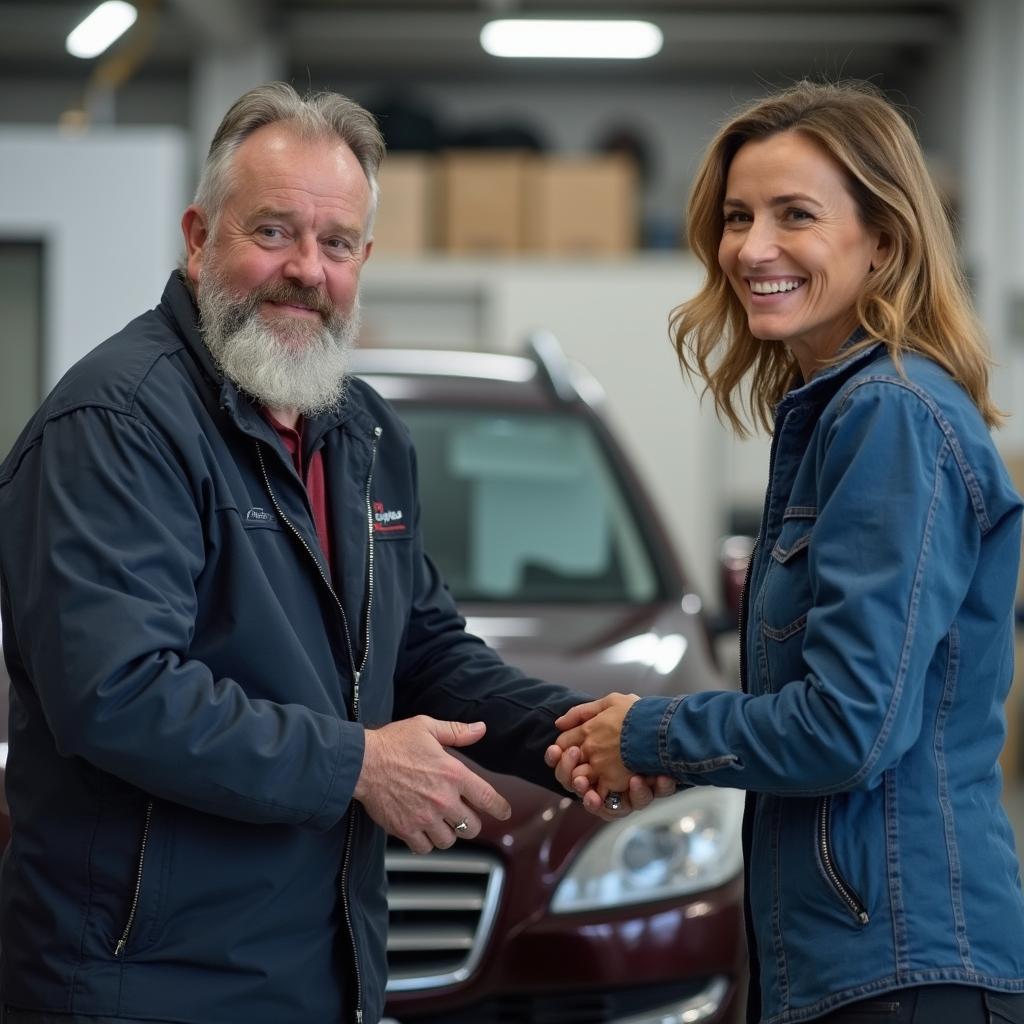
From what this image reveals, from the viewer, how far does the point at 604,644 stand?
3.03m

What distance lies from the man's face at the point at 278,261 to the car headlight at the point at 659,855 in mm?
988

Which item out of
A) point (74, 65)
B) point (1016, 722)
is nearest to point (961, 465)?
point (1016, 722)

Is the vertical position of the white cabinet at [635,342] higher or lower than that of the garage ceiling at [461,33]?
lower

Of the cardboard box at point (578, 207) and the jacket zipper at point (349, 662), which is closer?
the jacket zipper at point (349, 662)

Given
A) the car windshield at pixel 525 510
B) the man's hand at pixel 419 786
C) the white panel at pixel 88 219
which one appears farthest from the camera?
the white panel at pixel 88 219

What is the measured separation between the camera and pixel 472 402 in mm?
3846

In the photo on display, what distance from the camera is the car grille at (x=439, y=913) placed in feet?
8.39

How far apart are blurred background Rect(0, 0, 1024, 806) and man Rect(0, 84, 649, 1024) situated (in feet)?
16.2

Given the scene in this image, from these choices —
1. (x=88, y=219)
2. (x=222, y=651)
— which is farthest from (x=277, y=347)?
(x=88, y=219)

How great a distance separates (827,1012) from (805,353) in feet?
2.47

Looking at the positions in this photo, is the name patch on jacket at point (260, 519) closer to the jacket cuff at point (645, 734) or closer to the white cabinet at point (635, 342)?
the jacket cuff at point (645, 734)

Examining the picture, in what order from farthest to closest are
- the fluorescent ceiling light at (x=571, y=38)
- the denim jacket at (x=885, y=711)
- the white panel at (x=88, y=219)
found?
the fluorescent ceiling light at (x=571, y=38) < the white panel at (x=88, y=219) < the denim jacket at (x=885, y=711)

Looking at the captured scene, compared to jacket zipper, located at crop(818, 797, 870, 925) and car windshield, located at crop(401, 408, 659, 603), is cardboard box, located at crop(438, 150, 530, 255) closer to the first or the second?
car windshield, located at crop(401, 408, 659, 603)

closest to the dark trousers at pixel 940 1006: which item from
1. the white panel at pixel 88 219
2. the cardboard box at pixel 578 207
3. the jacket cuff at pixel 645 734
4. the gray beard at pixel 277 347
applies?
the jacket cuff at pixel 645 734
